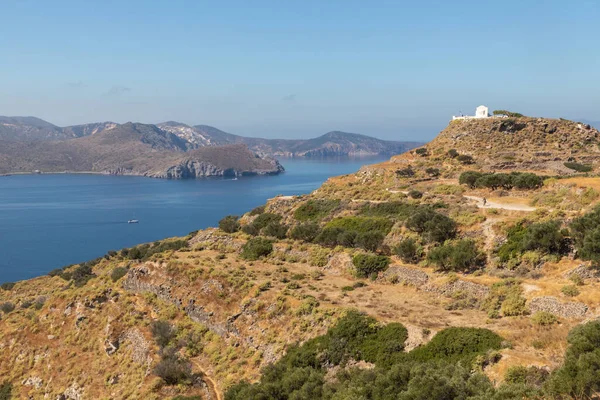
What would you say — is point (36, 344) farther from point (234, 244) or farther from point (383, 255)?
point (383, 255)

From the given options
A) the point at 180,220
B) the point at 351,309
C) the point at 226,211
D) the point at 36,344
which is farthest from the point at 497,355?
the point at 226,211

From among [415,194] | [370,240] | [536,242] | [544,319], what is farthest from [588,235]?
[415,194]

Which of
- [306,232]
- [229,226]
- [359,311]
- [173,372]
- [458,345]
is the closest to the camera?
[458,345]

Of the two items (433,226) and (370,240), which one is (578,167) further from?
(370,240)

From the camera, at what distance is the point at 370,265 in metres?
32.3

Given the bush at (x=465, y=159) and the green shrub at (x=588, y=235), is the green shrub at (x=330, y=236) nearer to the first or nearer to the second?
the green shrub at (x=588, y=235)

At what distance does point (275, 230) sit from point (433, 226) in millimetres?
16662

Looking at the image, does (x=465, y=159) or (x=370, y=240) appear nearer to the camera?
(x=370, y=240)

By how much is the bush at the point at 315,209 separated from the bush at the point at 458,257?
1860 cm

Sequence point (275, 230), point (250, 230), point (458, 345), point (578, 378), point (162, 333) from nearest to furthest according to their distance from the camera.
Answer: point (578, 378) → point (458, 345) → point (162, 333) → point (275, 230) → point (250, 230)

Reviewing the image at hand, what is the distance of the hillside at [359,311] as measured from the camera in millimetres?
16422

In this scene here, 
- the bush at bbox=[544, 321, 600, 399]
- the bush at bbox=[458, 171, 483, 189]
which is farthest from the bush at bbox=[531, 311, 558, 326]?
the bush at bbox=[458, 171, 483, 189]

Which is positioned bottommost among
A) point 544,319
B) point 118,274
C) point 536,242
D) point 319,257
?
point 118,274

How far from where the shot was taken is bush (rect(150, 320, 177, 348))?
27.7 meters
